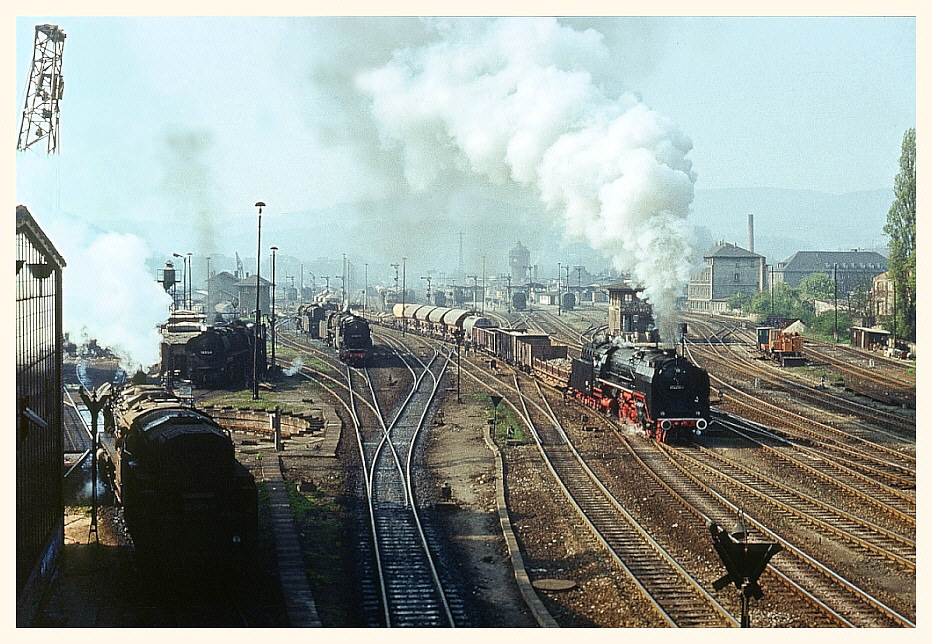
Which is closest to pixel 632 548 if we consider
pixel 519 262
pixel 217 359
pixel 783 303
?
pixel 217 359

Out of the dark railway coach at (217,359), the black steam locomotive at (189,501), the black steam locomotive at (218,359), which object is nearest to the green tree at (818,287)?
the black steam locomotive at (218,359)

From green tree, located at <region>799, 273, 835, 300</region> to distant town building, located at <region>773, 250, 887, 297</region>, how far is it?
6.53 ft

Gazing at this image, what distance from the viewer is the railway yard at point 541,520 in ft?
44.5

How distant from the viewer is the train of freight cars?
23.8 metres

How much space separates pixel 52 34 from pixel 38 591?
13998 millimetres

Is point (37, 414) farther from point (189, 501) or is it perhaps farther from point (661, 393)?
point (661, 393)

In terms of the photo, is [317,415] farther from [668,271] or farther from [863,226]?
[863,226]

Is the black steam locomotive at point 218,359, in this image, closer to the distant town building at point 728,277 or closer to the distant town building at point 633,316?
the distant town building at point 633,316

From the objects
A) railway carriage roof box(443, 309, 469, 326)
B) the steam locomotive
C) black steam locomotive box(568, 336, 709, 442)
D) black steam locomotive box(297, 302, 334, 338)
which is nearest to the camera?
black steam locomotive box(568, 336, 709, 442)

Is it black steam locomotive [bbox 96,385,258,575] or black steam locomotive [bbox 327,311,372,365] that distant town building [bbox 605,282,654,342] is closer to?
black steam locomotive [bbox 327,311,372,365]

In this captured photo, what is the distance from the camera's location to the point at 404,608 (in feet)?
44.7

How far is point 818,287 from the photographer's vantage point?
58.4m

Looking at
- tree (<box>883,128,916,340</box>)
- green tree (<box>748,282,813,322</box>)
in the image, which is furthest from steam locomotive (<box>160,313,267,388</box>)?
green tree (<box>748,282,813,322</box>)

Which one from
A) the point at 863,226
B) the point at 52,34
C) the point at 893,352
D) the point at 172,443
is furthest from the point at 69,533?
the point at 863,226
